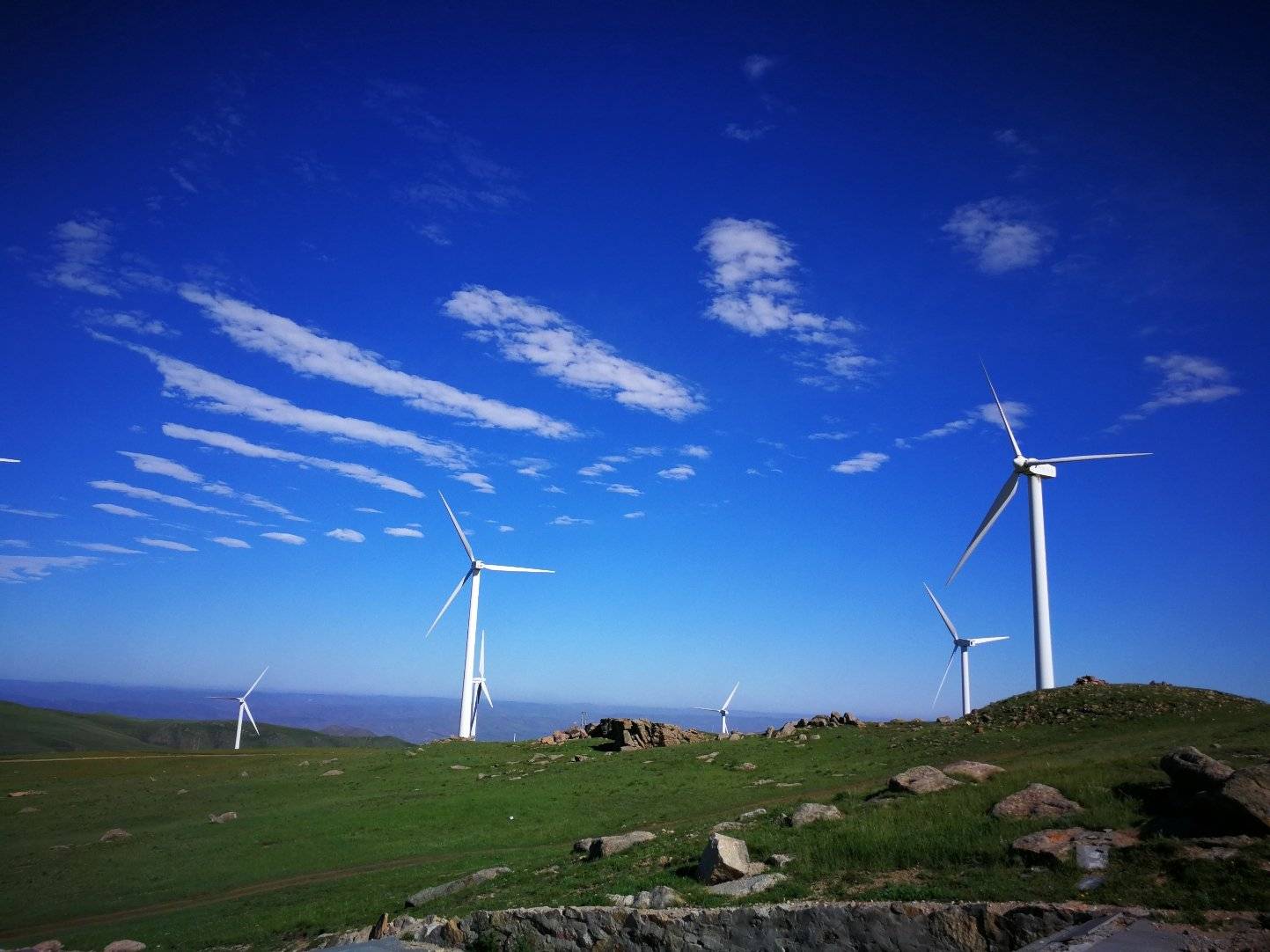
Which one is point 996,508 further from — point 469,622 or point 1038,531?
point 469,622

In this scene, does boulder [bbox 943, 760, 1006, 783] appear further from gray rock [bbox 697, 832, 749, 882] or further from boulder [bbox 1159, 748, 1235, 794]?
gray rock [bbox 697, 832, 749, 882]

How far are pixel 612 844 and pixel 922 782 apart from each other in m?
11.5

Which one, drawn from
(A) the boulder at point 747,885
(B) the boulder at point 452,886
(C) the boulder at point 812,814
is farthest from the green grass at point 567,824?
(B) the boulder at point 452,886

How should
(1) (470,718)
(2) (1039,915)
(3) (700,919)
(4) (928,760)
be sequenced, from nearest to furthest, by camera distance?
1. (2) (1039,915)
2. (3) (700,919)
3. (4) (928,760)
4. (1) (470,718)

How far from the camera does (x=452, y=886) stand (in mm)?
25422

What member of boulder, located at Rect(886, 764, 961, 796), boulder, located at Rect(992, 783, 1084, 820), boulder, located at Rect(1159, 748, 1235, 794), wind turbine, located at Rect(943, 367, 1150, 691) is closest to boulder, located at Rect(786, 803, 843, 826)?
boulder, located at Rect(886, 764, 961, 796)

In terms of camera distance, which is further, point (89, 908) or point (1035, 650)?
point (1035, 650)

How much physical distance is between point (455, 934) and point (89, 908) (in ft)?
82.0

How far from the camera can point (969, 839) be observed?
1859 cm

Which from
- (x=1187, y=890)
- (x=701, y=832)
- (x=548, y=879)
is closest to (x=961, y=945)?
(x=1187, y=890)

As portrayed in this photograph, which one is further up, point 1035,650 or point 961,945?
point 1035,650

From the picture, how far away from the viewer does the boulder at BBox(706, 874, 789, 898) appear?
17.4 m

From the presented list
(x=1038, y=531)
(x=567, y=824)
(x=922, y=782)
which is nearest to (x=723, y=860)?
(x=922, y=782)

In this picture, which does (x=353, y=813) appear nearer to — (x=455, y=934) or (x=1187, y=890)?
(x=455, y=934)
